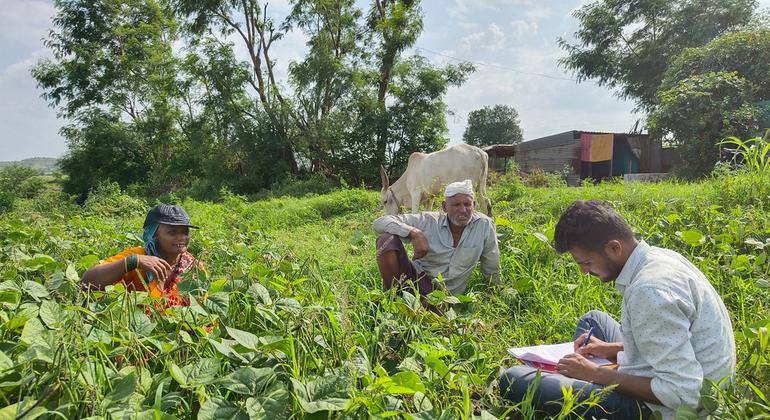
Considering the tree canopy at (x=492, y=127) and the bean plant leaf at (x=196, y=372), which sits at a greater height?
the tree canopy at (x=492, y=127)

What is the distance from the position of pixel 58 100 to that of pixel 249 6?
10837 mm

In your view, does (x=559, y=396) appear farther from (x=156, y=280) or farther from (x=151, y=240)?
(x=151, y=240)

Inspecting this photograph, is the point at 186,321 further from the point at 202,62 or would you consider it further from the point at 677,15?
the point at 677,15

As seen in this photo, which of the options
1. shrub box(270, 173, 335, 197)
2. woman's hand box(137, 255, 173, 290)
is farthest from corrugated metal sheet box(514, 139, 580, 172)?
woman's hand box(137, 255, 173, 290)

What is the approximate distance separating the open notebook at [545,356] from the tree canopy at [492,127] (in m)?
39.8

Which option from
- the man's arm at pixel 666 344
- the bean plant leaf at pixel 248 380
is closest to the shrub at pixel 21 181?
the bean plant leaf at pixel 248 380

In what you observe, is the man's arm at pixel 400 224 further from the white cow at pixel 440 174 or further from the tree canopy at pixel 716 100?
the tree canopy at pixel 716 100

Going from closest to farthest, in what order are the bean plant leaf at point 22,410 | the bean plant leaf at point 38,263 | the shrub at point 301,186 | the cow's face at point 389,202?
1. the bean plant leaf at point 22,410
2. the bean plant leaf at point 38,263
3. the cow's face at point 389,202
4. the shrub at point 301,186

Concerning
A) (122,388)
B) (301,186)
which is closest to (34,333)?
(122,388)

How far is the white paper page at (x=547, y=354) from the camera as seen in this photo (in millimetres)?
2021

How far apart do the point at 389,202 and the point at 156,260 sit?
19.1 feet

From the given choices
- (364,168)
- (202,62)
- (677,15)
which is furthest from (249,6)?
(677,15)

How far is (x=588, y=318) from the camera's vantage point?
232 centimetres

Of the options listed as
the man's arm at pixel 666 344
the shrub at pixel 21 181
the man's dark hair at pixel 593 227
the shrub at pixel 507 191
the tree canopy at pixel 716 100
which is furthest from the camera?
→ the shrub at pixel 21 181
